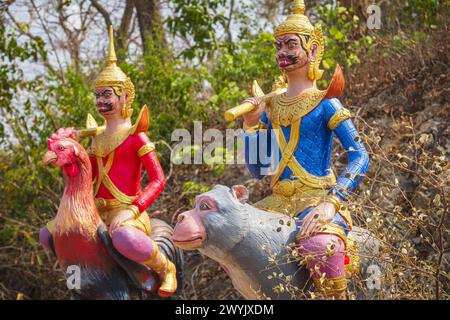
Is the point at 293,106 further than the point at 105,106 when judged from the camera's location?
No

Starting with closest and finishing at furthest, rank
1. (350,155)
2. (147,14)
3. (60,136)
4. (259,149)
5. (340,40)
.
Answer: (350,155) < (259,149) < (60,136) < (340,40) < (147,14)

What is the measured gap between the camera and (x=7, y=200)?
371 inches

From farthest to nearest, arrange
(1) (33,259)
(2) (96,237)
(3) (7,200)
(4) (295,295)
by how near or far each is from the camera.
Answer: (3) (7,200) < (1) (33,259) < (2) (96,237) < (4) (295,295)

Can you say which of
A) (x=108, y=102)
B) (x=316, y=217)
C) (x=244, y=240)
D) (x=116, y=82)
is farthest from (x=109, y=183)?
(x=316, y=217)

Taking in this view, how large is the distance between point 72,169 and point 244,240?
155 cm

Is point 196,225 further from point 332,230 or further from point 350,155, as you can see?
point 350,155

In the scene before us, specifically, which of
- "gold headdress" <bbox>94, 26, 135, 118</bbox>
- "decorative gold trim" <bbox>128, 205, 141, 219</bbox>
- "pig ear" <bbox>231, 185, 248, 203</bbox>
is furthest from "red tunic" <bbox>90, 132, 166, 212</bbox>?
"pig ear" <bbox>231, 185, 248, 203</bbox>

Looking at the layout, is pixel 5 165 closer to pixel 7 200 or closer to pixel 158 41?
pixel 7 200

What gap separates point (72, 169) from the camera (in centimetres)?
584

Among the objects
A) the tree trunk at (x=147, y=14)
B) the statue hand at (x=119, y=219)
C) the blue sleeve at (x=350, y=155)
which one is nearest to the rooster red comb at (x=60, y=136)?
the statue hand at (x=119, y=219)

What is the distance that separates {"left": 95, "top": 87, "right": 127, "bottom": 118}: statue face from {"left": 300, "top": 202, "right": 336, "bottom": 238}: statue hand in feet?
5.99
